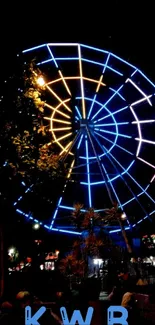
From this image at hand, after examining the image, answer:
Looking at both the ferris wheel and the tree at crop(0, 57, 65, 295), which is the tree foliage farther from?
the ferris wheel

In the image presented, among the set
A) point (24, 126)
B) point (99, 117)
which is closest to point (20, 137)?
point (24, 126)

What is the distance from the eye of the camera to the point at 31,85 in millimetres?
Answer: 12367

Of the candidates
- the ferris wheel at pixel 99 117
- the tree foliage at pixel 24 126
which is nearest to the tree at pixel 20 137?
the tree foliage at pixel 24 126

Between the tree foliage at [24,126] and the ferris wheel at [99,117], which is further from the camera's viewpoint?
the ferris wheel at [99,117]

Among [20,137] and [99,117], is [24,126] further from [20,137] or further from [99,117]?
[99,117]

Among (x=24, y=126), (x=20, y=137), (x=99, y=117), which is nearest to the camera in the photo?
(x=24, y=126)

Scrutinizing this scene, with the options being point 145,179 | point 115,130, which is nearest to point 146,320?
point 115,130

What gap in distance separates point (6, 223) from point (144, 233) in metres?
14.7

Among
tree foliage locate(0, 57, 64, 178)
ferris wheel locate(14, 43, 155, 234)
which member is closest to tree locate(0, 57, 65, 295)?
tree foliage locate(0, 57, 64, 178)

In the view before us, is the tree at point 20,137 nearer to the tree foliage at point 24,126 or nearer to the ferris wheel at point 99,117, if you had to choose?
the tree foliage at point 24,126

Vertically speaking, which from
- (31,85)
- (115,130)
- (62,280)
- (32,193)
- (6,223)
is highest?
(115,130)

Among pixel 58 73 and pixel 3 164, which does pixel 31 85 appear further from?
pixel 58 73

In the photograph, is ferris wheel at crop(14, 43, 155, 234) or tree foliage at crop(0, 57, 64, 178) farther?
ferris wheel at crop(14, 43, 155, 234)

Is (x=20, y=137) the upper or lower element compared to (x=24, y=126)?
lower
